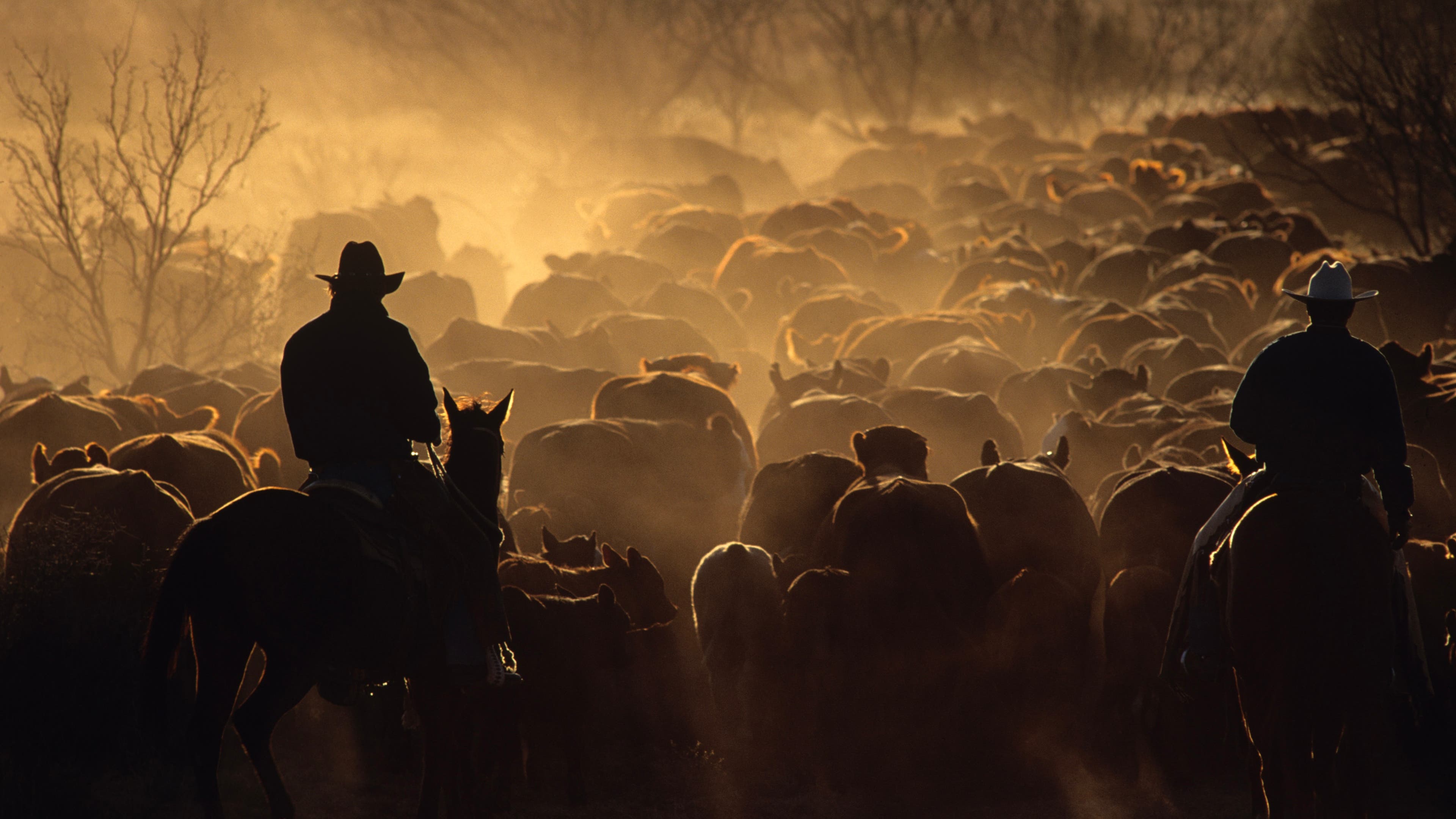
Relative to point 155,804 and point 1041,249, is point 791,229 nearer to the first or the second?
point 1041,249

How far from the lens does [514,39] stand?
9188 centimetres

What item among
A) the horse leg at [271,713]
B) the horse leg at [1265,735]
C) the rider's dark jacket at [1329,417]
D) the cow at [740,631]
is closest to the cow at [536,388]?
the cow at [740,631]

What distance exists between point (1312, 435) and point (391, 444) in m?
4.41

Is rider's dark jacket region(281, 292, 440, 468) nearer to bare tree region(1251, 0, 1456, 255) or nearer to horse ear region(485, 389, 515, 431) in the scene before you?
horse ear region(485, 389, 515, 431)

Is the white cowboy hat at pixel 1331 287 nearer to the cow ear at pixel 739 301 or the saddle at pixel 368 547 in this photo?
the saddle at pixel 368 547

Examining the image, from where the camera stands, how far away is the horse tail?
18.5 feet

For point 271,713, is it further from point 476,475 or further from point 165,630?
point 476,475

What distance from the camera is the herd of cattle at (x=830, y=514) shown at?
29.7 ft

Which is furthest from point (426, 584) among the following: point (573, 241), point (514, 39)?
point (514, 39)

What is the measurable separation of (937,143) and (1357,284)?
56315 millimetres

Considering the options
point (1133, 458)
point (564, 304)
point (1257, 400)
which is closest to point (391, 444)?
point (1257, 400)

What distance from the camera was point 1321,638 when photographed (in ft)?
20.6

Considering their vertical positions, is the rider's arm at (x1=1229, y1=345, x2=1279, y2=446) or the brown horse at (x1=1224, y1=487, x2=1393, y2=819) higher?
the rider's arm at (x1=1229, y1=345, x2=1279, y2=446)

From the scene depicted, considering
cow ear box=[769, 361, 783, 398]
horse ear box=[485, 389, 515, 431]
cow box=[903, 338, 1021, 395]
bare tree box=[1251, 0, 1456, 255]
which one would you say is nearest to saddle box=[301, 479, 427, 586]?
horse ear box=[485, 389, 515, 431]
